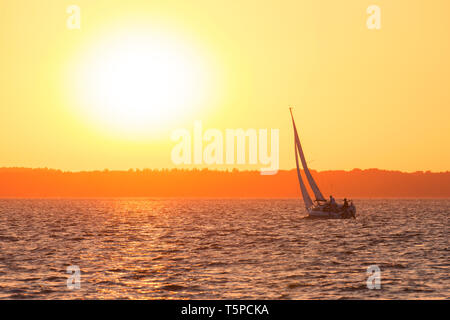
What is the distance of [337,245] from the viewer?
173 feet

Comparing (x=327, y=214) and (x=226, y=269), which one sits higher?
(x=226, y=269)

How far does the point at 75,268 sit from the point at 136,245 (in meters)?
18.5

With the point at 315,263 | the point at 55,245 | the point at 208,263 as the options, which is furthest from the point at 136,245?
the point at 315,263

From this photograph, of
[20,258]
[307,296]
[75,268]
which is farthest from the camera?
[20,258]

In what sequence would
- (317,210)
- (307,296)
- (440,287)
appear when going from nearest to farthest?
(307,296) < (440,287) < (317,210)

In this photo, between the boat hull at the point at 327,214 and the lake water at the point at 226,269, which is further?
the boat hull at the point at 327,214

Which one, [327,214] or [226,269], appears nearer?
[226,269]

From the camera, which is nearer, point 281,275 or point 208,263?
point 281,275

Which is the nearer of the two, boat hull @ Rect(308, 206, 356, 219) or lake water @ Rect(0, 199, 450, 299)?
lake water @ Rect(0, 199, 450, 299)

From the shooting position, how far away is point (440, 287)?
27.9m
